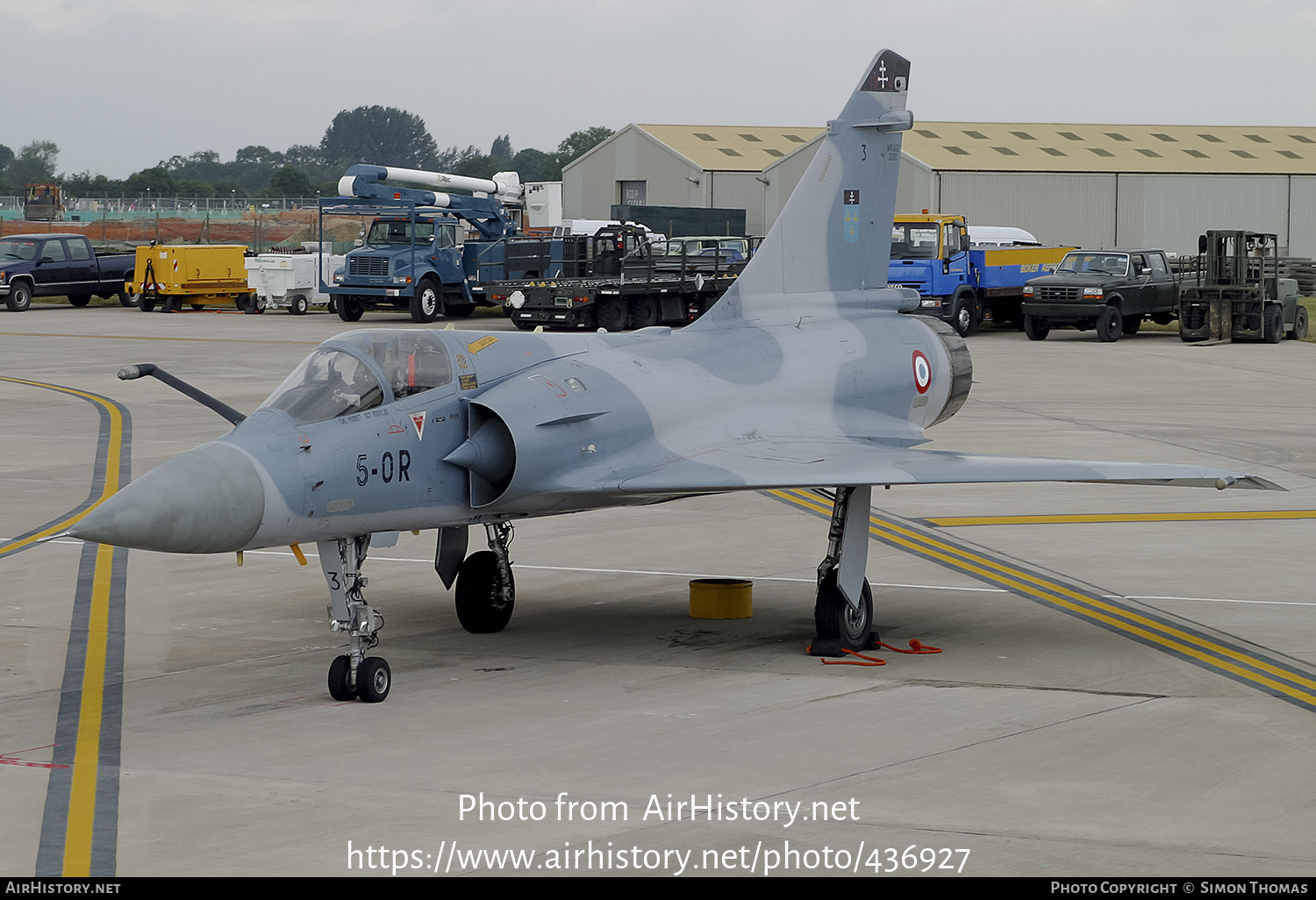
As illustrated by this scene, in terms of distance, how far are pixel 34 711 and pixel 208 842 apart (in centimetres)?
327

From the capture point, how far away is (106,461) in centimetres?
2131

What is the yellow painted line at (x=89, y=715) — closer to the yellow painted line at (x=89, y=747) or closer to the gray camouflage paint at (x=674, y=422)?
the yellow painted line at (x=89, y=747)

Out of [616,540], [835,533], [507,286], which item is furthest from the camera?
[507,286]

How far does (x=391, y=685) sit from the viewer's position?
35.2 feet

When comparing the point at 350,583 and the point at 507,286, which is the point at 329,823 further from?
the point at 507,286

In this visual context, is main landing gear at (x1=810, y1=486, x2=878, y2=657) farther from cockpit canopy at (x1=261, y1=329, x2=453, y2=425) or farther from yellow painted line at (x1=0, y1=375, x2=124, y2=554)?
yellow painted line at (x1=0, y1=375, x2=124, y2=554)

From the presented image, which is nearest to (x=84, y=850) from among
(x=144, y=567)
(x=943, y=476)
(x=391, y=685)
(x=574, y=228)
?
(x=391, y=685)

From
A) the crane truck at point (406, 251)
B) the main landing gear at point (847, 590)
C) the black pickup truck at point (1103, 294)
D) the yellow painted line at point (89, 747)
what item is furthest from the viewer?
the crane truck at point (406, 251)

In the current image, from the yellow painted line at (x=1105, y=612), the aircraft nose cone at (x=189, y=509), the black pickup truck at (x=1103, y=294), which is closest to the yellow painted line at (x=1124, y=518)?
the yellow painted line at (x=1105, y=612)

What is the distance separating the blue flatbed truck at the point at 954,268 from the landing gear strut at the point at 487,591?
1181 inches

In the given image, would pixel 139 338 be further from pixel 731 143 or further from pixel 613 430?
pixel 731 143

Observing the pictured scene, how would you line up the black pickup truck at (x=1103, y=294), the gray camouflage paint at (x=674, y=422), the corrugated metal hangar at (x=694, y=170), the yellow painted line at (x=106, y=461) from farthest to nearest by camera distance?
the corrugated metal hangar at (x=694, y=170) → the black pickup truck at (x=1103, y=294) → the yellow painted line at (x=106, y=461) → the gray camouflage paint at (x=674, y=422)

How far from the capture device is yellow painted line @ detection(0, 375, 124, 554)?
1631 centimetres

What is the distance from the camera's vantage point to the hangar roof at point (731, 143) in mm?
77438
